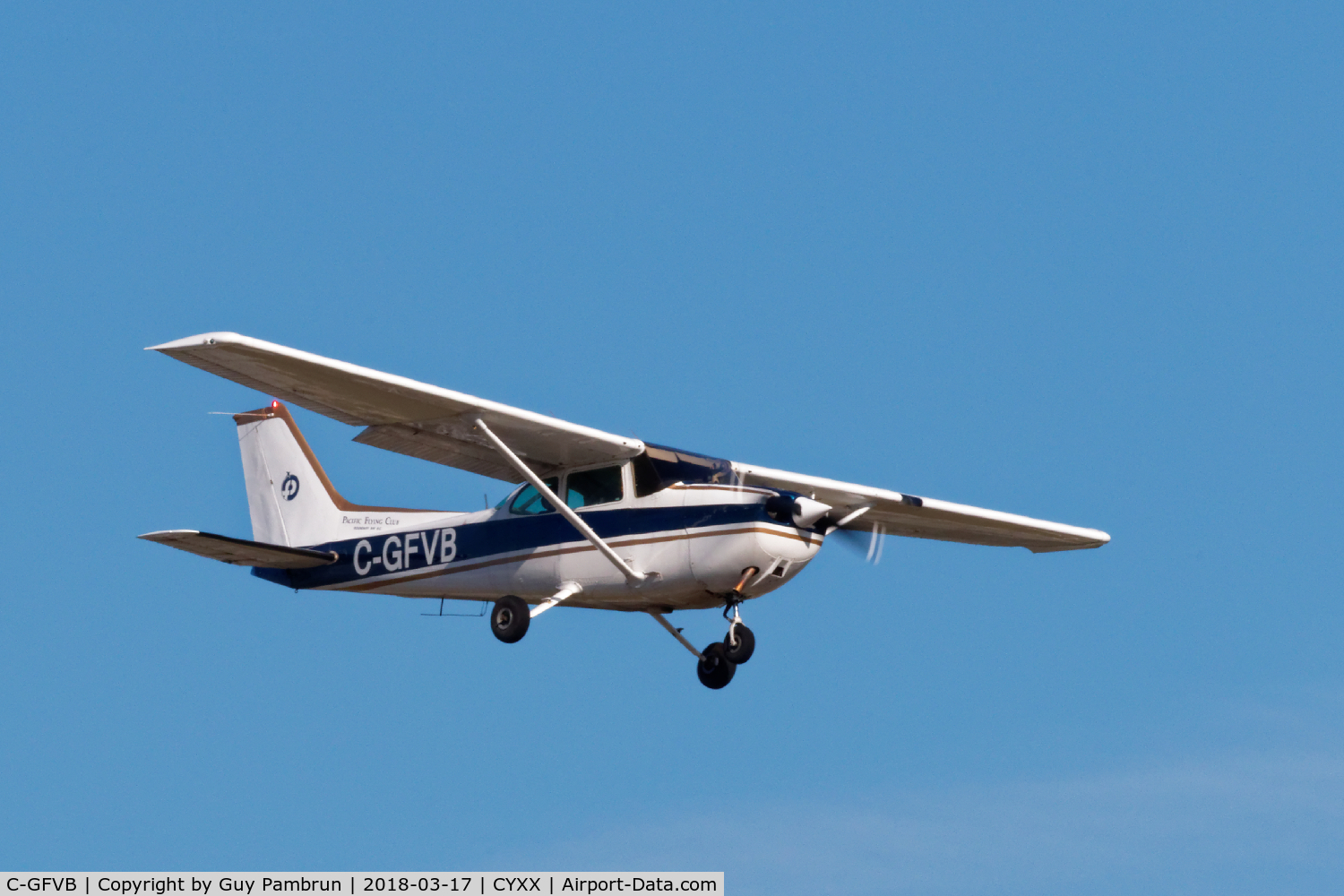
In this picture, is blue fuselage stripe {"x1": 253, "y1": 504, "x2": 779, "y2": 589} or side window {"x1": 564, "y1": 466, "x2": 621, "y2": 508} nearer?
blue fuselage stripe {"x1": 253, "y1": 504, "x2": 779, "y2": 589}

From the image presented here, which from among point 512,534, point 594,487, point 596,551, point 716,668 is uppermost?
point 594,487

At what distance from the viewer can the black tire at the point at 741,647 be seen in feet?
71.6

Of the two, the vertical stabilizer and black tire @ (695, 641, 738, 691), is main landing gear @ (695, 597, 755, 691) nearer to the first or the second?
black tire @ (695, 641, 738, 691)

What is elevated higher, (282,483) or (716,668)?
(282,483)

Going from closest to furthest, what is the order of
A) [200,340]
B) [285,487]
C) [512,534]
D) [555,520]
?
[200,340], [555,520], [512,534], [285,487]

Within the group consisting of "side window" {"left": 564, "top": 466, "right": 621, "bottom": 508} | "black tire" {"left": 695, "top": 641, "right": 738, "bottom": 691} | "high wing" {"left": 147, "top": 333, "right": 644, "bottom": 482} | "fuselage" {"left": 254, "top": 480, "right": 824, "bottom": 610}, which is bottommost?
"black tire" {"left": 695, "top": 641, "right": 738, "bottom": 691}

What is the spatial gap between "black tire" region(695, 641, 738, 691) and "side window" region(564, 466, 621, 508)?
2.11m

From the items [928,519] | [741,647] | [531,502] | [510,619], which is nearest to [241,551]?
[531,502]

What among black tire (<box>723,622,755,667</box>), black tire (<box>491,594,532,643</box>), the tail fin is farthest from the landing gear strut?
the tail fin

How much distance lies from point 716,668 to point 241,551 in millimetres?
6377

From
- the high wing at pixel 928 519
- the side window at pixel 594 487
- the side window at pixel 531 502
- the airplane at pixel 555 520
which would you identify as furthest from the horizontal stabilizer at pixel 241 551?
the high wing at pixel 928 519

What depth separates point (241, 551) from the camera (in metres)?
24.2

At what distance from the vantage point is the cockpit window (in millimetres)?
22297

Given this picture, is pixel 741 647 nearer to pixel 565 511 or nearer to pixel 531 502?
pixel 565 511
